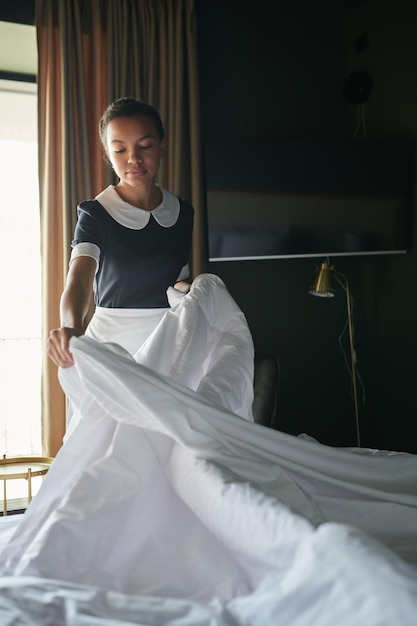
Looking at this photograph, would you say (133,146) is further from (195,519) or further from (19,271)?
(19,271)

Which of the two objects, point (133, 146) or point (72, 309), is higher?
point (133, 146)

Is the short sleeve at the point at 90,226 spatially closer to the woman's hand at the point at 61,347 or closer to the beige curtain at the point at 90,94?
the woman's hand at the point at 61,347

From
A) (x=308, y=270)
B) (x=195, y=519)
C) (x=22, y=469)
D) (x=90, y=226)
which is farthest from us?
(x=308, y=270)

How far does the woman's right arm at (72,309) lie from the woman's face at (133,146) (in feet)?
1.06

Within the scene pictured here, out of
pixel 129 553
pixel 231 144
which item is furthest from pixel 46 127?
pixel 129 553

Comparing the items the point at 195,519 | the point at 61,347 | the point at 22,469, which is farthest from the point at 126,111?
the point at 22,469

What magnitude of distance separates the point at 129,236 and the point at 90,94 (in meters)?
1.52

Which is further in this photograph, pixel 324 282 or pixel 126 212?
pixel 324 282

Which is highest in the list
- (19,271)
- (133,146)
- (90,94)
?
(90,94)

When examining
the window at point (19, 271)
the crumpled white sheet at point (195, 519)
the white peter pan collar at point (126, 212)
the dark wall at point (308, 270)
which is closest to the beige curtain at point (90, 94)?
the dark wall at point (308, 270)

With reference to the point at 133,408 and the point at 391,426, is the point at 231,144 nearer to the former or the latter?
the point at 391,426

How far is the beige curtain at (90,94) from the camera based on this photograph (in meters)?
3.00

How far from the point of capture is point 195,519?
3.65 ft

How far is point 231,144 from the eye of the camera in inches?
127
